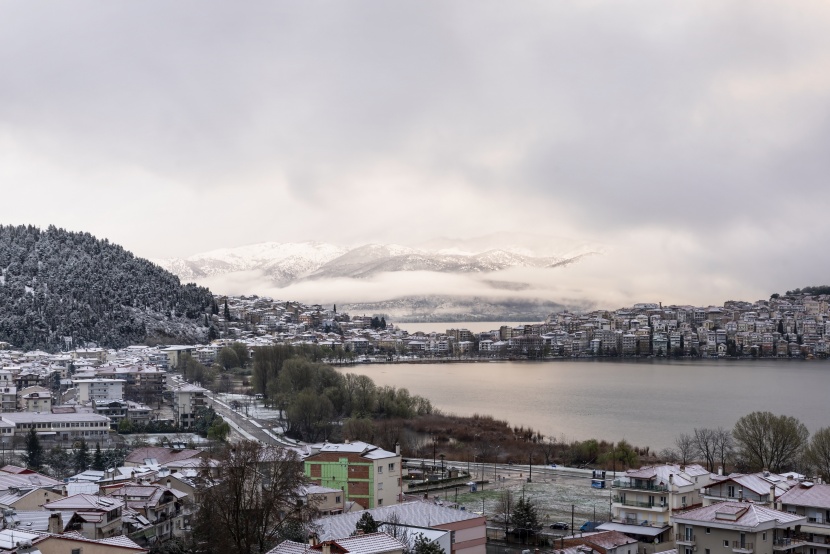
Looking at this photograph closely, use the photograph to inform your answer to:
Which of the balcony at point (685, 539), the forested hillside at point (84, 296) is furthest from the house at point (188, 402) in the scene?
the forested hillside at point (84, 296)

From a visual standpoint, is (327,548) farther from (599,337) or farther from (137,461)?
(599,337)

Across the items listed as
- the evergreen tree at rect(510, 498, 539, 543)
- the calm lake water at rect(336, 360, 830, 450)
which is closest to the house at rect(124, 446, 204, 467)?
the evergreen tree at rect(510, 498, 539, 543)

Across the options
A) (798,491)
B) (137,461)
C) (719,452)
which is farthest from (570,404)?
(798,491)

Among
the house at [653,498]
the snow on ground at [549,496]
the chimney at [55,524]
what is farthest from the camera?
the snow on ground at [549,496]

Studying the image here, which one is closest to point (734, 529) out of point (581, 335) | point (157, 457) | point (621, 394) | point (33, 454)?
point (157, 457)

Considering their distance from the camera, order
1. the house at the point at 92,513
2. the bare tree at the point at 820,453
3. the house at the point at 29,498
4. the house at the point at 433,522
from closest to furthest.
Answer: the house at the point at 92,513 < the house at the point at 433,522 < the house at the point at 29,498 < the bare tree at the point at 820,453

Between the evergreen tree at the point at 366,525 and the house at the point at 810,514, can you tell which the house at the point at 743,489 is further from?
the evergreen tree at the point at 366,525

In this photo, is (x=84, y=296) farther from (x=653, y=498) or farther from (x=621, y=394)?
(x=653, y=498)
